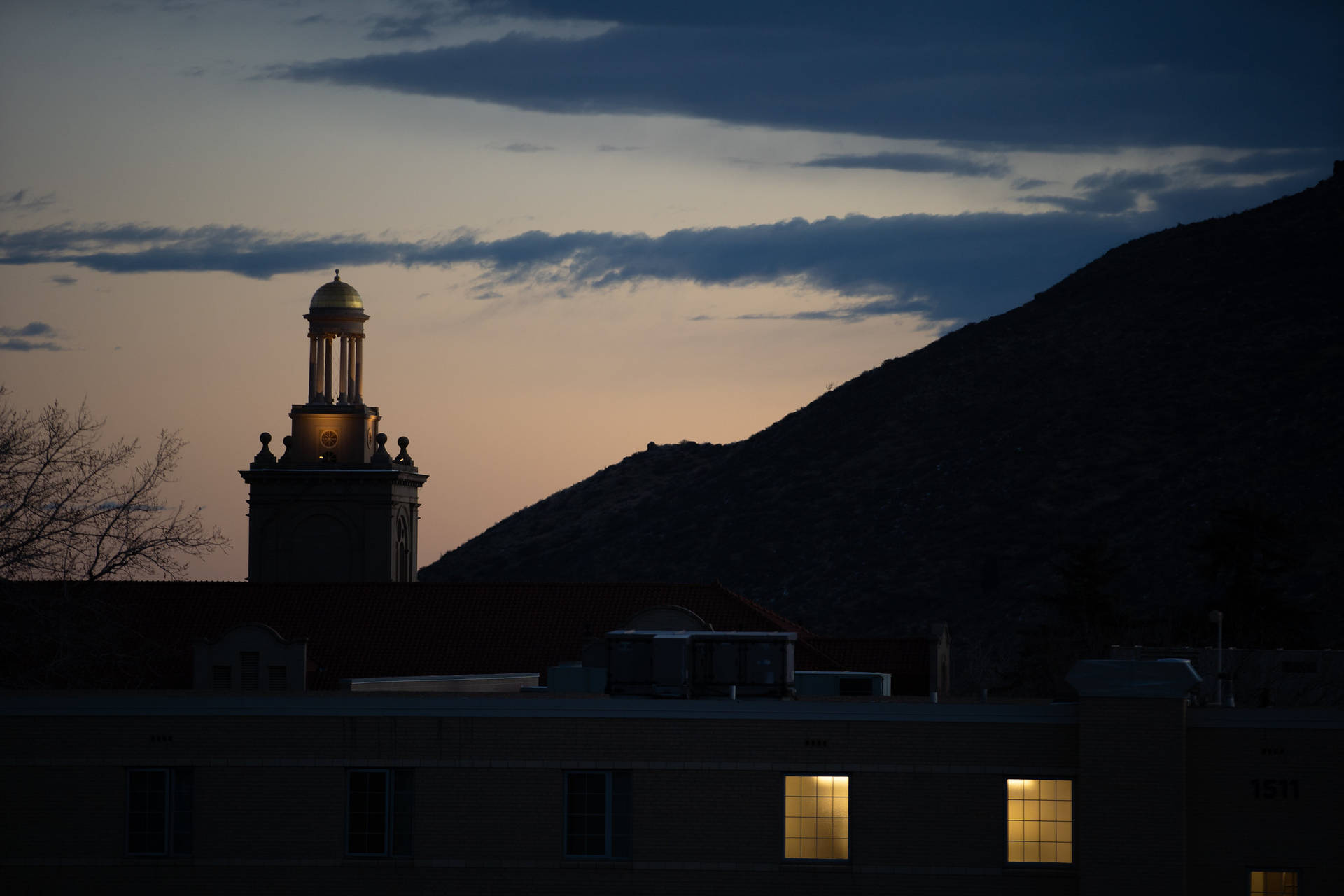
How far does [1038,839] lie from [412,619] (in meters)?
36.5

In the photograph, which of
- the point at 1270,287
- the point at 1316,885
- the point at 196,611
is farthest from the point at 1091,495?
the point at 1316,885

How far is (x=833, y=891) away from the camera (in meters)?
29.1

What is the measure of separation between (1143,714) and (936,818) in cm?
365

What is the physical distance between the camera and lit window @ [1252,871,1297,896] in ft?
93.8

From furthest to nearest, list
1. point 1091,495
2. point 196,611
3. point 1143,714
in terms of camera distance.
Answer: point 1091,495, point 196,611, point 1143,714

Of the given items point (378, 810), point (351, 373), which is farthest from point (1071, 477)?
point (378, 810)

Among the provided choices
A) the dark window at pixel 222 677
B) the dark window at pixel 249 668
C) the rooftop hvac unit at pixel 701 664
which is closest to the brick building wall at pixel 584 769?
the rooftop hvac unit at pixel 701 664

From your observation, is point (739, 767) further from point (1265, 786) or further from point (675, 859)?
point (1265, 786)

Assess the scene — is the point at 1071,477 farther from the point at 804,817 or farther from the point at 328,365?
the point at 804,817

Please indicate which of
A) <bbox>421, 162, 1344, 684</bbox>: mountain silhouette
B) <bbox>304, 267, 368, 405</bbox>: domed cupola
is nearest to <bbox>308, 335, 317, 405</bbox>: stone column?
<bbox>304, 267, 368, 405</bbox>: domed cupola

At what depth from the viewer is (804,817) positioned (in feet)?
95.9

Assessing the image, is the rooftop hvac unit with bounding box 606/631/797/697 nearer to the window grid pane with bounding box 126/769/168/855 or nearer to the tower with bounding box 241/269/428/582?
the window grid pane with bounding box 126/769/168/855

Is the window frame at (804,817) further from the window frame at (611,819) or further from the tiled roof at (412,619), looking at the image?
the tiled roof at (412,619)

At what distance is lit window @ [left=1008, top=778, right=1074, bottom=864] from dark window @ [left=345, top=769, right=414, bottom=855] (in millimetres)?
9638
